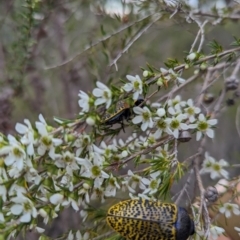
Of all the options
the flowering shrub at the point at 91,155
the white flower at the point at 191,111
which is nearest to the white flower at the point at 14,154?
the flowering shrub at the point at 91,155

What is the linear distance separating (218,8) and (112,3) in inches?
14.8

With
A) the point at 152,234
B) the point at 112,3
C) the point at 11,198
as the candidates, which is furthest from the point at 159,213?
the point at 112,3

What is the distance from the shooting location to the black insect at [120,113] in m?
0.98

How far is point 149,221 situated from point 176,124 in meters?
0.22

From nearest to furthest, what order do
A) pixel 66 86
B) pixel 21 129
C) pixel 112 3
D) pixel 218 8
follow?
pixel 21 129, pixel 218 8, pixel 112 3, pixel 66 86

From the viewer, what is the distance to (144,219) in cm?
102

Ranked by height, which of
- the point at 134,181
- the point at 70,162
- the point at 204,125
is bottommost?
the point at 134,181

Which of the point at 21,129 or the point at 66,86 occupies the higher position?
the point at 21,129

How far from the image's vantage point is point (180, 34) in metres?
3.06

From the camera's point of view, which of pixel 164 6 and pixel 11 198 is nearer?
pixel 11 198

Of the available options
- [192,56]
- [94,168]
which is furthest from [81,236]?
[192,56]

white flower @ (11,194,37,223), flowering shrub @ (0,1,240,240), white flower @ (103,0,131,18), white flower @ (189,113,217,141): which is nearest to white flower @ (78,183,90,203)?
flowering shrub @ (0,1,240,240)

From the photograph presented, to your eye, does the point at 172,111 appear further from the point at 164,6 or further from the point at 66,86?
the point at 66,86

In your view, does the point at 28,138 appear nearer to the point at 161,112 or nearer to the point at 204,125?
the point at 161,112
